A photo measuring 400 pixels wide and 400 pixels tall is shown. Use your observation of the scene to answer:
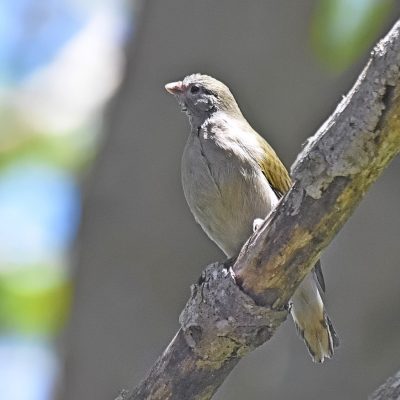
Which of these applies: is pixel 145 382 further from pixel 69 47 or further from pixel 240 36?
pixel 69 47

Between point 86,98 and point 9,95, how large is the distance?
57 cm

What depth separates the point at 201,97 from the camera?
5102mm

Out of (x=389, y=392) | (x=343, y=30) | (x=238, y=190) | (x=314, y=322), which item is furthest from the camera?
(x=343, y=30)

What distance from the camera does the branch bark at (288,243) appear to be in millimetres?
2781

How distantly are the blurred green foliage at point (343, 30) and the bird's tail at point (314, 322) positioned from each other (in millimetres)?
1211

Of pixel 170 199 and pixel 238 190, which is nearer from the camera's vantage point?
pixel 238 190

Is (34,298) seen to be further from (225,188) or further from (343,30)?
(343,30)

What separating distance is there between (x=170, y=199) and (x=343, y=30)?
1262 mm

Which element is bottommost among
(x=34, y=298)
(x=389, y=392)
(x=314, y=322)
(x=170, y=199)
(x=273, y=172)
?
(x=34, y=298)

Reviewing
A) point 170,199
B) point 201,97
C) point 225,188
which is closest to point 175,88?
point 201,97

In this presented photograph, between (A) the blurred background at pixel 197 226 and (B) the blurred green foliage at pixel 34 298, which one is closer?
(A) the blurred background at pixel 197 226

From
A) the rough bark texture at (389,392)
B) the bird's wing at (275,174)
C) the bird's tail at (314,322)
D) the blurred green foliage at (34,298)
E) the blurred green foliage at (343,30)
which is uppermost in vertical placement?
the blurred green foliage at (343,30)

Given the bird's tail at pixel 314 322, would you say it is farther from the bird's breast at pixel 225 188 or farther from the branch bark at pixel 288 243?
the branch bark at pixel 288 243

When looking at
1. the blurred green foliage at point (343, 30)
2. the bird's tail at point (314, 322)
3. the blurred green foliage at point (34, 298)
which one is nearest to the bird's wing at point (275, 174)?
the bird's tail at point (314, 322)
